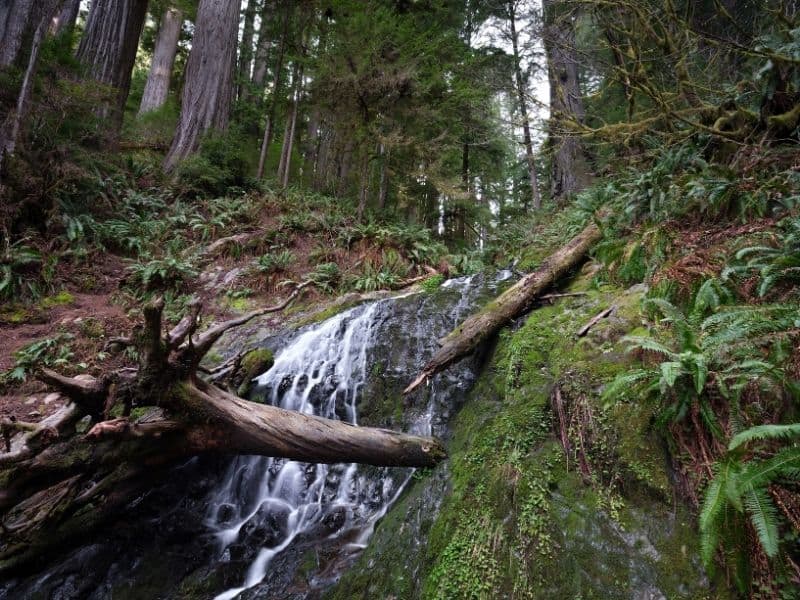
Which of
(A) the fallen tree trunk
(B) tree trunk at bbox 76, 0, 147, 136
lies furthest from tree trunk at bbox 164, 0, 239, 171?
(A) the fallen tree trunk

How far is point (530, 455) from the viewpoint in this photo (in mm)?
2850

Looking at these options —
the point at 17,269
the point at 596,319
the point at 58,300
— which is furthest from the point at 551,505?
the point at 17,269

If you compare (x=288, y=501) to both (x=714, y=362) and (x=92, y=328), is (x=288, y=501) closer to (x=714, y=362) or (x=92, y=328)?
(x=714, y=362)

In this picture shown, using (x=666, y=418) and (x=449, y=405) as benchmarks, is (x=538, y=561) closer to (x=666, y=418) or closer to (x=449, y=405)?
(x=666, y=418)

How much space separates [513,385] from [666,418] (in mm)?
1376

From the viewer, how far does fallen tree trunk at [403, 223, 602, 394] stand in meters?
4.17

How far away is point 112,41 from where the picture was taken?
35.0 feet

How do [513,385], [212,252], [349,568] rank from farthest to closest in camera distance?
[212,252], [513,385], [349,568]

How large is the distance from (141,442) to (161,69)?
16.7 m

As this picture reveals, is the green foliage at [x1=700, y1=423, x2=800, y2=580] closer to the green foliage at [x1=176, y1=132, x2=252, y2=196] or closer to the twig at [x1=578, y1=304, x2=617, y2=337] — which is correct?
the twig at [x1=578, y1=304, x2=617, y2=337]

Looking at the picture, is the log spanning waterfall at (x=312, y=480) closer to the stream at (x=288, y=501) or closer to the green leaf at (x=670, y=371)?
the stream at (x=288, y=501)

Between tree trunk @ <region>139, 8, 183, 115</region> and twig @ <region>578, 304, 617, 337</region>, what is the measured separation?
54.0 ft

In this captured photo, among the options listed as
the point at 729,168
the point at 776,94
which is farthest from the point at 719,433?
the point at 776,94

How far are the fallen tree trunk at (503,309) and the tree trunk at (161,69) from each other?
15.3 meters
